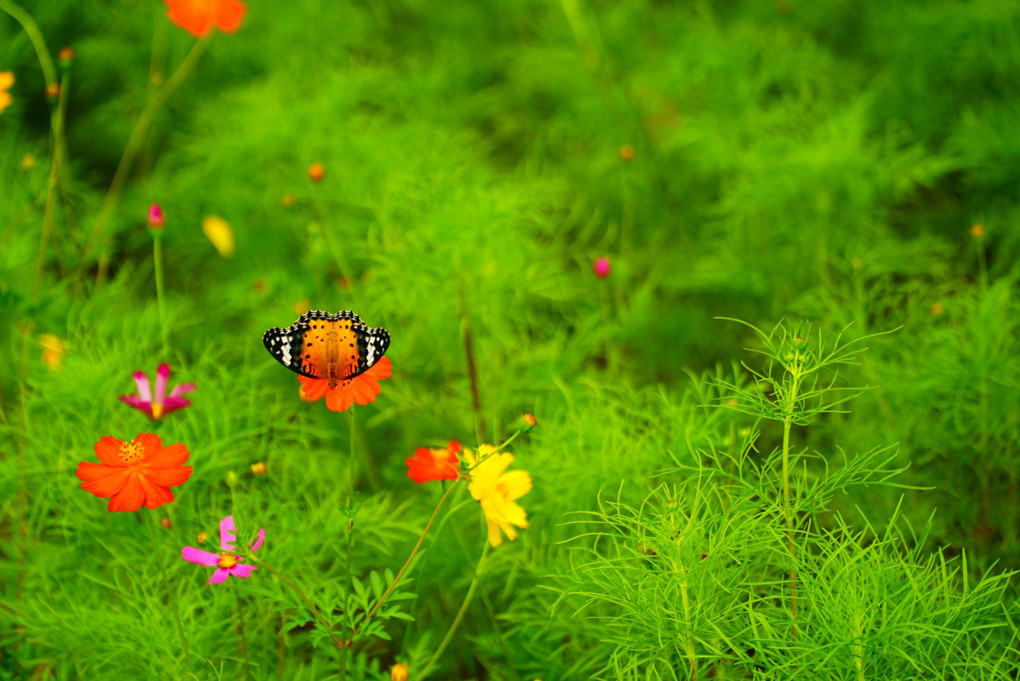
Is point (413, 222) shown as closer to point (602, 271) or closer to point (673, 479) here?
point (602, 271)

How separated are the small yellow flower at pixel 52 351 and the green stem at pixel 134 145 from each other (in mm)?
Answer: 211

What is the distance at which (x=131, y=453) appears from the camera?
0.77 meters

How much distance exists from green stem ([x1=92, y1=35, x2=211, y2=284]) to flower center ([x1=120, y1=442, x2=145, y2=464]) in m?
0.74

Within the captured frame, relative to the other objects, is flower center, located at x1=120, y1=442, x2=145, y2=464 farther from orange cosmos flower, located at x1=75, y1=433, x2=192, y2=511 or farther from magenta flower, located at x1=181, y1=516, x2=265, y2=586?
magenta flower, located at x1=181, y1=516, x2=265, y2=586

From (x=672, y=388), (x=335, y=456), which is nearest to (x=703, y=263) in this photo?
(x=672, y=388)

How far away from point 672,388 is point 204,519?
93 cm

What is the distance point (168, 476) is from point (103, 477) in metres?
0.06

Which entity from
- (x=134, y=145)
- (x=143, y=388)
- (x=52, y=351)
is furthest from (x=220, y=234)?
(x=143, y=388)

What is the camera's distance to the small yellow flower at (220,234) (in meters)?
1.64

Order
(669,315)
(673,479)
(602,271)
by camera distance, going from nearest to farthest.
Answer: (673,479)
(602,271)
(669,315)

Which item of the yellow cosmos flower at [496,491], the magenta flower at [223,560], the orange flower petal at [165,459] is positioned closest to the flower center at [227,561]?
the magenta flower at [223,560]

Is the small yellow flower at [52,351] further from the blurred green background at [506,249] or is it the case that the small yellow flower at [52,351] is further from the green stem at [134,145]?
the green stem at [134,145]

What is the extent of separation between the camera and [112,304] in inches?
56.5

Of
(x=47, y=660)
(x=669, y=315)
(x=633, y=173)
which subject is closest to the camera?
(x=47, y=660)
